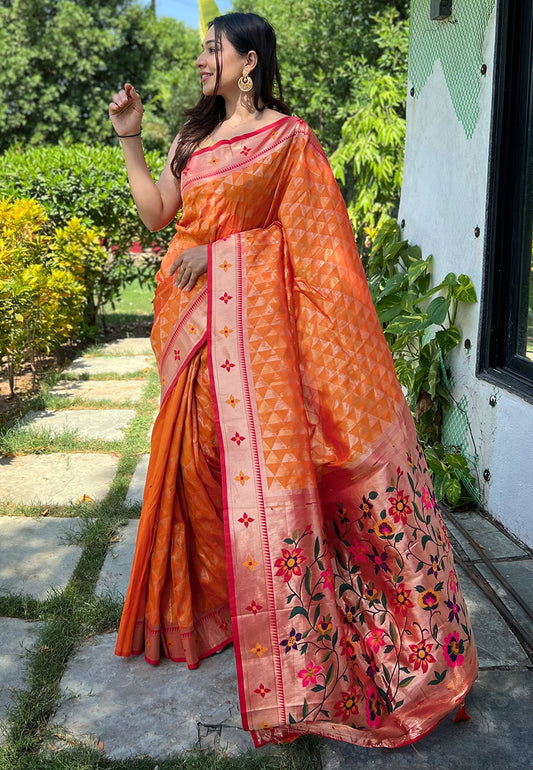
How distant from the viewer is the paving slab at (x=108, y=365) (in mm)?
5676

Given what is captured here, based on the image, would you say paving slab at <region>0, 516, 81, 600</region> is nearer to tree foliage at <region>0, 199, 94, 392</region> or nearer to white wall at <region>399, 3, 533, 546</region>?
tree foliage at <region>0, 199, 94, 392</region>

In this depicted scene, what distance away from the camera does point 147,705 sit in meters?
2.10

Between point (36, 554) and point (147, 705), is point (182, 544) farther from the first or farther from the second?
point (36, 554)

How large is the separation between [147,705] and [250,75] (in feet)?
5.77

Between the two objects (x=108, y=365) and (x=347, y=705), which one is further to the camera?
(x=108, y=365)

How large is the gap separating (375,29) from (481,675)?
1120 cm

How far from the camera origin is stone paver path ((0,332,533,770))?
1929 millimetres

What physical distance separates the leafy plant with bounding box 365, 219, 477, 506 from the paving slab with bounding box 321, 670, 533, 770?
1356mm

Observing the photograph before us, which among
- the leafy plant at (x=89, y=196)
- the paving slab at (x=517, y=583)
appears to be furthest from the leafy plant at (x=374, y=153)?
the paving slab at (x=517, y=583)

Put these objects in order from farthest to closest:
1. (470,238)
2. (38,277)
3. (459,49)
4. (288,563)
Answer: (38,277)
(459,49)
(470,238)
(288,563)

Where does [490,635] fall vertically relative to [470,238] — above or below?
below

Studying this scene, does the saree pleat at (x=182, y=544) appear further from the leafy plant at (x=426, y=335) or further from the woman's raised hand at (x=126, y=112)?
the leafy plant at (x=426, y=335)

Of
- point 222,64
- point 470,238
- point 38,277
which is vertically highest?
point 222,64

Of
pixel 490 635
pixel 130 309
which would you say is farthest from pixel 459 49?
pixel 130 309
